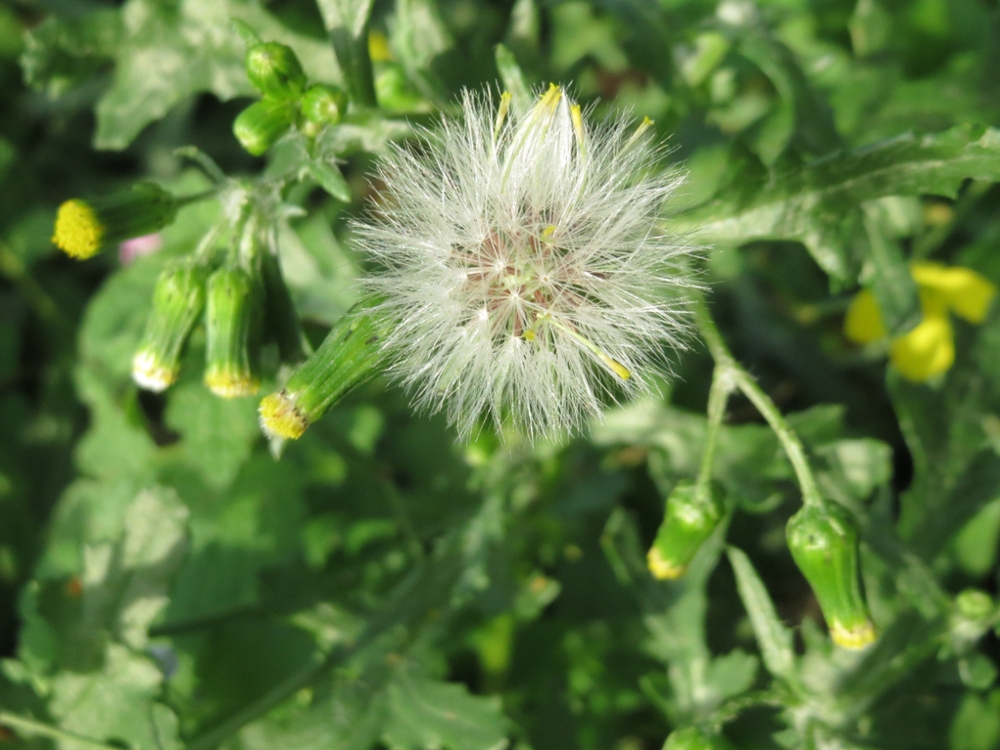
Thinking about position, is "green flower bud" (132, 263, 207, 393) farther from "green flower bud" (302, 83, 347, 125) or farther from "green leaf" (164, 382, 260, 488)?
"green leaf" (164, 382, 260, 488)

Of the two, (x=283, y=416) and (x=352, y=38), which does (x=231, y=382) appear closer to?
(x=283, y=416)

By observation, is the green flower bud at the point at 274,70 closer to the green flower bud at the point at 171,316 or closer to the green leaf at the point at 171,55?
the green flower bud at the point at 171,316

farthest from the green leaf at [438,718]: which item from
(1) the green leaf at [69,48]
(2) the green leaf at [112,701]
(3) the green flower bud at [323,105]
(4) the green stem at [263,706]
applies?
(1) the green leaf at [69,48]

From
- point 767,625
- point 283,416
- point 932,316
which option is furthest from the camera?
point 932,316

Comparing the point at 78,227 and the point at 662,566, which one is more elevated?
the point at 78,227

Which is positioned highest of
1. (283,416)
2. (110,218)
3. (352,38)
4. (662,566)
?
(352,38)

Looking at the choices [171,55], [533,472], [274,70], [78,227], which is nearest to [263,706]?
[533,472]

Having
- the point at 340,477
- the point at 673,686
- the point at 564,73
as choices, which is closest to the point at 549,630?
the point at 673,686
